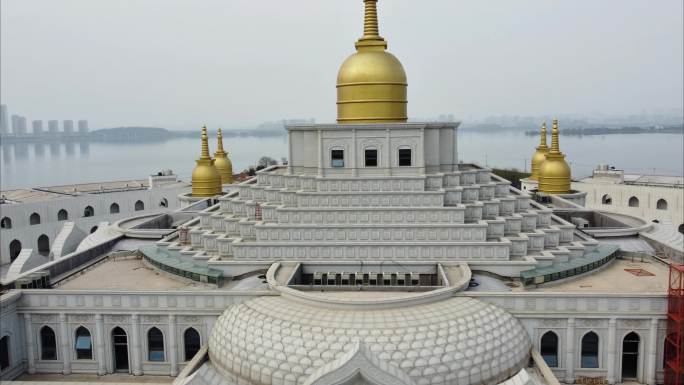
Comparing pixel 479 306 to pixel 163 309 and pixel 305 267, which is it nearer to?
pixel 305 267

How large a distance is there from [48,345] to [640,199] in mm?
39700

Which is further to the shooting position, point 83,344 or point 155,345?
point 83,344

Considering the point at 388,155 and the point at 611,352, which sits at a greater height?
the point at 388,155

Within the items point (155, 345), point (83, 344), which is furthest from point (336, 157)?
point (83, 344)

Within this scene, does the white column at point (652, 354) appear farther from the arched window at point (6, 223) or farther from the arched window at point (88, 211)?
the arched window at point (88, 211)

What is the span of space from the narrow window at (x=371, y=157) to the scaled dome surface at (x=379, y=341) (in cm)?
733

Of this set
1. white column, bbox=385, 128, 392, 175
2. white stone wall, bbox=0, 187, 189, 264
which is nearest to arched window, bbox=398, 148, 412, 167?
white column, bbox=385, 128, 392, 175

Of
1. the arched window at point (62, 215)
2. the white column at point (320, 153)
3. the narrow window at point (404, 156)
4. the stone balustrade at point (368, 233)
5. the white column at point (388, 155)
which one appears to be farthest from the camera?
the arched window at point (62, 215)

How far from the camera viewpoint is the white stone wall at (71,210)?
37.2 m

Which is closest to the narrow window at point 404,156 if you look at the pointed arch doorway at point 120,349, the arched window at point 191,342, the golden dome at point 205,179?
the arched window at point 191,342

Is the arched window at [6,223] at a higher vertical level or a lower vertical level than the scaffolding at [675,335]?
higher

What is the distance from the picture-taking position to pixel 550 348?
18.5m

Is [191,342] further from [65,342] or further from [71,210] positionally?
[71,210]

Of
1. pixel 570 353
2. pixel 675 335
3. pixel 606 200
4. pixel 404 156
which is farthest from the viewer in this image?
pixel 606 200
